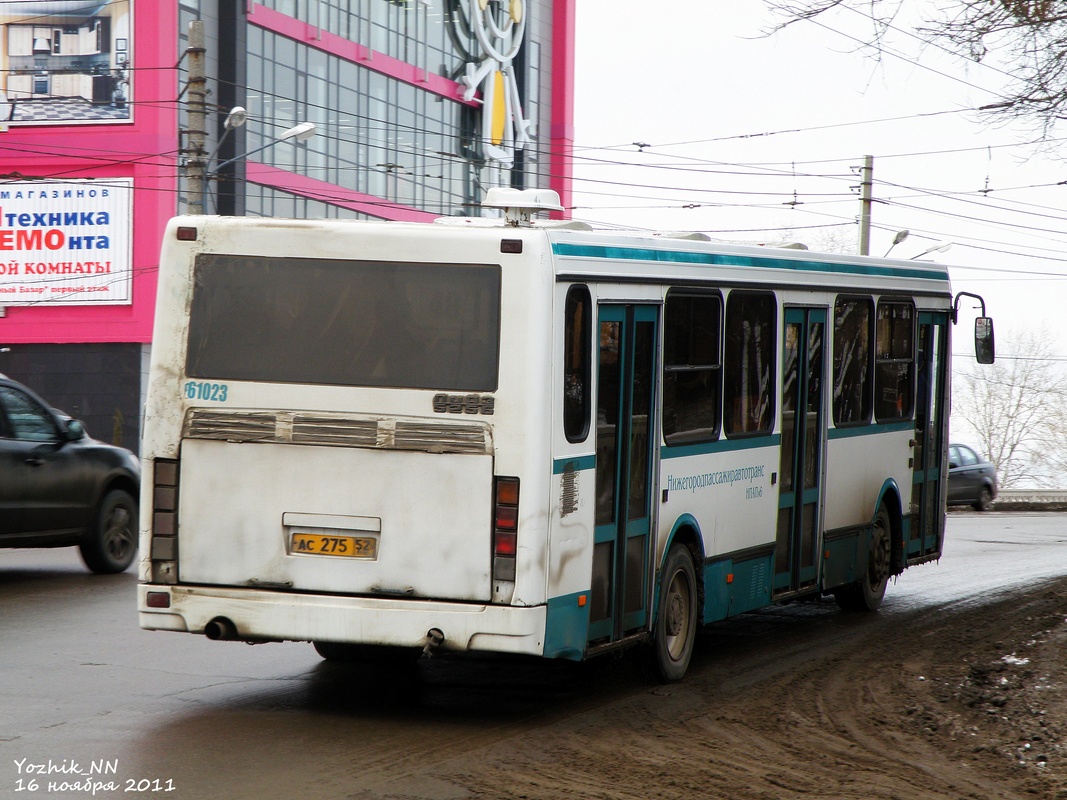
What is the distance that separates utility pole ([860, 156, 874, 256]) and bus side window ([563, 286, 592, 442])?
2866 cm

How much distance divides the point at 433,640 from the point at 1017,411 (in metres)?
81.7

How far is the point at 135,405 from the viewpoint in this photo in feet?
122

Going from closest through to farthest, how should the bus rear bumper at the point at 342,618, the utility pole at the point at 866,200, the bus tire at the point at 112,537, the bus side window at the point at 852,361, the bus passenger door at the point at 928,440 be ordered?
the bus rear bumper at the point at 342,618 < the bus side window at the point at 852,361 < the bus passenger door at the point at 928,440 < the bus tire at the point at 112,537 < the utility pole at the point at 866,200

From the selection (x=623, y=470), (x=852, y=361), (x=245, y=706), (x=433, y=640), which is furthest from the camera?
(x=852, y=361)

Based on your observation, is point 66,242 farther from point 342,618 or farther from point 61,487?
point 342,618

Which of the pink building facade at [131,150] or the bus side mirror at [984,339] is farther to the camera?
the pink building facade at [131,150]

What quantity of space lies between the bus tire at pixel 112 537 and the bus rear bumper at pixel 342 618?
20.1ft

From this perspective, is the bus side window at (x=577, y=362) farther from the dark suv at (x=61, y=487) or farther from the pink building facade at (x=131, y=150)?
the pink building facade at (x=131, y=150)

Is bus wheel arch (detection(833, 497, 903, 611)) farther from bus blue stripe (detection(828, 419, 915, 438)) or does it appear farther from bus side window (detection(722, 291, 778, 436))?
bus side window (detection(722, 291, 778, 436))

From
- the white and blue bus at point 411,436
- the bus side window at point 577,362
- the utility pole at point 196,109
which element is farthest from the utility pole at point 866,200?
the bus side window at point 577,362

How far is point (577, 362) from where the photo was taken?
8.13m

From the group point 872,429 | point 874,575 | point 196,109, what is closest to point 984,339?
point 872,429

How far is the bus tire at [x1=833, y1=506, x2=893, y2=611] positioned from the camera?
42.2 feet

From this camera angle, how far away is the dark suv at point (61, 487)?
42.5 ft
